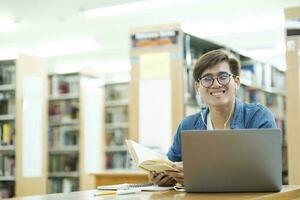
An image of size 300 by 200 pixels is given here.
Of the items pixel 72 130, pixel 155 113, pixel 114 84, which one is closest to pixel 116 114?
pixel 114 84

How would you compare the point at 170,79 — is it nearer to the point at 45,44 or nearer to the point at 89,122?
the point at 89,122

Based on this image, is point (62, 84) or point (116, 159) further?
point (116, 159)

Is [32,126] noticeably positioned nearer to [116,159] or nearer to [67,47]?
[116,159]

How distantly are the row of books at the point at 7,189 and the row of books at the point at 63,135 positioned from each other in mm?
1504

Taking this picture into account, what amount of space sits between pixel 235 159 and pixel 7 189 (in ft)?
16.0

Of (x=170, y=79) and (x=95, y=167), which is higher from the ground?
(x=170, y=79)

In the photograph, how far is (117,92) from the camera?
8.64 metres

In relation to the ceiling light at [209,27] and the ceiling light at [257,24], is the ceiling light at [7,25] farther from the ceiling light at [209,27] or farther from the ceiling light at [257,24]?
the ceiling light at [257,24]

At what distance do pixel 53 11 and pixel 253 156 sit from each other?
664 cm

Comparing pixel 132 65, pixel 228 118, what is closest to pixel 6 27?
pixel 132 65

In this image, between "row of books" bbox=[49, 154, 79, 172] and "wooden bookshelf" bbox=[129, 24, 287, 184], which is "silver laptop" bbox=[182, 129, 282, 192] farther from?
"row of books" bbox=[49, 154, 79, 172]

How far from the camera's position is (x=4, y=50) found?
1116cm

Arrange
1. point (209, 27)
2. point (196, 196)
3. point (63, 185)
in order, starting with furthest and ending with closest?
point (209, 27)
point (63, 185)
point (196, 196)

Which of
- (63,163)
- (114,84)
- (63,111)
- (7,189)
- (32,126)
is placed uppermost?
(114,84)
